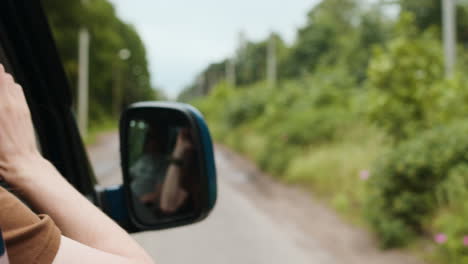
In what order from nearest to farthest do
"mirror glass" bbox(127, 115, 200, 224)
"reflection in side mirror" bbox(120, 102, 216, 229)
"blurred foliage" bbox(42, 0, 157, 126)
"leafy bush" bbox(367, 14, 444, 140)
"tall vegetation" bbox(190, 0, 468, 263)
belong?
"reflection in side mirror" bbox(120, 102, 216, 229)
"mirror glass" bbox(127, 115, 200, 224)
"tall vegetation" bbox(190, 0, 468, 263)
"leafy bush" bbox(367, 14, 444, 140)
"blurred foliage" bbox(42, 0, 157, 126)

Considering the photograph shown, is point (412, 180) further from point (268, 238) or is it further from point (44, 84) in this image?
point (44, 84)

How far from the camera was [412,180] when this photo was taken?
6000 millimetres

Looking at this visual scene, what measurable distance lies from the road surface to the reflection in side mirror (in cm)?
347

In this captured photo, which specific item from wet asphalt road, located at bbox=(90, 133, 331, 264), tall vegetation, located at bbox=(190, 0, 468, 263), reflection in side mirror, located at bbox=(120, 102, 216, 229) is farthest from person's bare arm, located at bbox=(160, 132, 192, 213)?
tall vegetation, located at bbox=(190, 0, 468, 263)

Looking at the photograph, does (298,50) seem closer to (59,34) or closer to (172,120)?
(59,34)

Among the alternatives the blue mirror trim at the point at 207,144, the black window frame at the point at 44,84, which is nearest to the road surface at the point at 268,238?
the black window frame at the point at 44,84

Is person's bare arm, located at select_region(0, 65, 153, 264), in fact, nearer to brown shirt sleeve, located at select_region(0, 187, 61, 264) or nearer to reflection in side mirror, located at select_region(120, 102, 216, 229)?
brown shirt sleeve, located at select_region(0, 187, 61, 264)

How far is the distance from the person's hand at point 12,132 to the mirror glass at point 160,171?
0.65m

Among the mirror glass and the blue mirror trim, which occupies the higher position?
the blue mirror trim

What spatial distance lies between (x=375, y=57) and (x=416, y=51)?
69 cm

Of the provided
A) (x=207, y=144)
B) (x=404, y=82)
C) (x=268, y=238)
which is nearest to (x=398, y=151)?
(x=404, y=82)

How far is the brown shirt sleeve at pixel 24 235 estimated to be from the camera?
61cm

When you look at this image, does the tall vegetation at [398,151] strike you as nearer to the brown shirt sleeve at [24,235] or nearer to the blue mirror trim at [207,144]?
the blue mirror trim at [207,144]

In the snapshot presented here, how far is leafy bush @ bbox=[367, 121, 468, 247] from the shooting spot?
5.62 m
